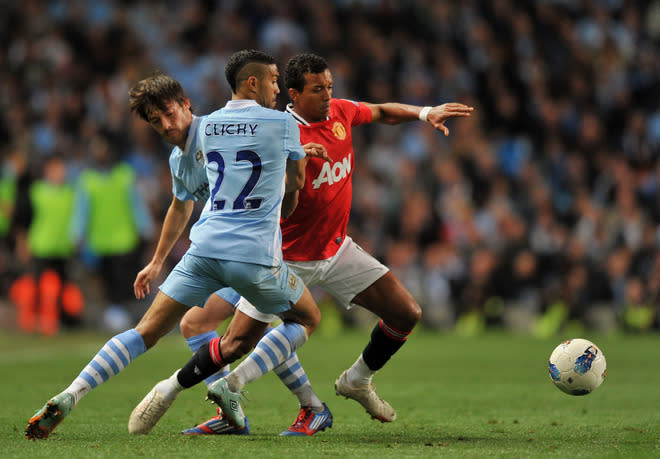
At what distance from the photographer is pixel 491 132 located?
60.3 ft

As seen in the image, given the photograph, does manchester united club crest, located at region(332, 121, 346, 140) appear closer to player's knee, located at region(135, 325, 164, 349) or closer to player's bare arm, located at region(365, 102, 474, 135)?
player's bare arm, located at region(365, 102, 474, 135)

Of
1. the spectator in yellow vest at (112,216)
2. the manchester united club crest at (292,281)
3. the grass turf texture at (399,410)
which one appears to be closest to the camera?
the grass turf texture at (399,410)

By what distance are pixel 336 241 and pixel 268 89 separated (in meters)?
1.32

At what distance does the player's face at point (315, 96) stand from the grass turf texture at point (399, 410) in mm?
1980

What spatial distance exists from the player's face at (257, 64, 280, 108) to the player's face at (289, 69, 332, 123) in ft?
1.95

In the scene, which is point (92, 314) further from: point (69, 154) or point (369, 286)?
point (369, 286)

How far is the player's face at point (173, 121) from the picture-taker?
231 inches

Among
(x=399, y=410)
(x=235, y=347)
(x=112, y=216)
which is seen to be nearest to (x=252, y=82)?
(x=235, y=347)

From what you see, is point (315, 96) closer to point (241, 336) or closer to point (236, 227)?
point (236, 227)

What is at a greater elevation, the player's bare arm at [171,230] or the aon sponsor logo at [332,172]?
the aon sponsor logo at [332,172]

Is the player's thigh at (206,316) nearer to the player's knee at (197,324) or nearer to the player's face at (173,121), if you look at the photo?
the player's knee at (197,324)

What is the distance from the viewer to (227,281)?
5586mm

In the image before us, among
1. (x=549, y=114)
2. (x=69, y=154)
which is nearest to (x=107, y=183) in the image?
(x=69, y=154)

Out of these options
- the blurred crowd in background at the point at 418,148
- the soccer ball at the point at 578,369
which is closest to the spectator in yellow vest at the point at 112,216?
the blurred crowd in background at the point at 418,148
